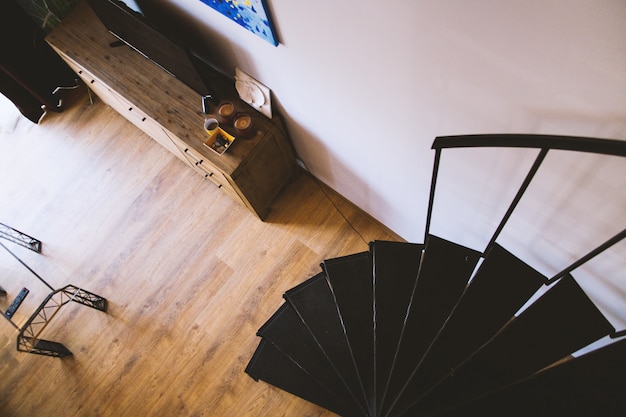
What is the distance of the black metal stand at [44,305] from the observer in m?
2.63

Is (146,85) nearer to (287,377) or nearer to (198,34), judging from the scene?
(198,34)

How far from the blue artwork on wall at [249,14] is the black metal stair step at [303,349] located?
5.32 ft

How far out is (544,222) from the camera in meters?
1.58

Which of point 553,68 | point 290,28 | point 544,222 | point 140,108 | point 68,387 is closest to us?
point 553,68

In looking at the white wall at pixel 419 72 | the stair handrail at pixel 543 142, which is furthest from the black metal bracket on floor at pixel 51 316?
the stair handrail at pixel 543 142

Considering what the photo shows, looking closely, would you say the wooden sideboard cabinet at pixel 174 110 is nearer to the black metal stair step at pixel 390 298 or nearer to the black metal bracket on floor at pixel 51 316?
the black metal stair step at pixel 390 298

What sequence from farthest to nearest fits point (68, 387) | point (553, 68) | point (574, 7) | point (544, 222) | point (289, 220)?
point (289, 220) < point (68, 387) < point (544, 222) < point (553, 68) < point (574, 7)

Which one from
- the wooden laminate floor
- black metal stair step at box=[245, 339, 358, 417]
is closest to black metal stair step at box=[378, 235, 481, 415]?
black metal stair step at box=[245, 339, 358, 417]

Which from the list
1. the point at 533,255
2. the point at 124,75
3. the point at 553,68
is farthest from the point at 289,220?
the point at 553,68

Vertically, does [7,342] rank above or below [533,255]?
below

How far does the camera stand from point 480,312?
1.77 metres

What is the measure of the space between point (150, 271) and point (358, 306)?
169 cm

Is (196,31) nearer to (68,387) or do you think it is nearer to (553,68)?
(553,68)

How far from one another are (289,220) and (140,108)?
1258 millimetres
